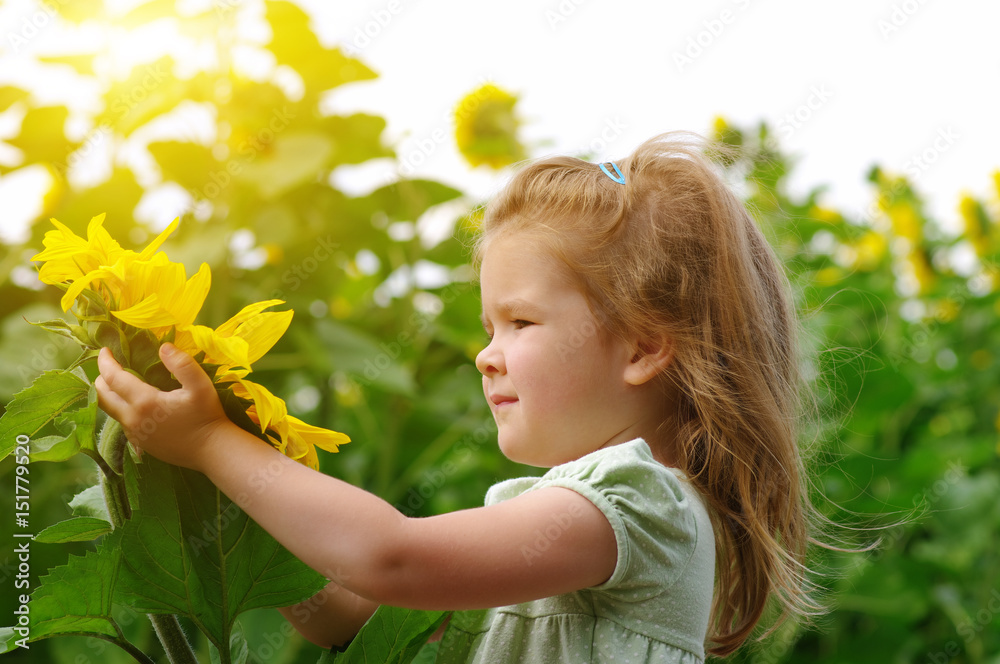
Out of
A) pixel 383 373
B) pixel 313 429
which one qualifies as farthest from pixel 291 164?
pixel 313 429

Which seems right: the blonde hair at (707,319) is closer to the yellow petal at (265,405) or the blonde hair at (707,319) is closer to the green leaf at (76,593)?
the yellow petal at (265,405)

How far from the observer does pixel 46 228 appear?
1.33 meters

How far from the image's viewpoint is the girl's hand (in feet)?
1.63

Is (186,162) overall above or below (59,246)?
below

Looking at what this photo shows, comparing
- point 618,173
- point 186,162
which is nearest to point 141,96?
point 186,162

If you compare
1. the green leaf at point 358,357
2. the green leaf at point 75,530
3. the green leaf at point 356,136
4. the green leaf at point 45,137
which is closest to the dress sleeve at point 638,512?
the green leaf at point 75,530

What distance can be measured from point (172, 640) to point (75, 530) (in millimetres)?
103

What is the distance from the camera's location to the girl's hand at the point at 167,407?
1.63 feet

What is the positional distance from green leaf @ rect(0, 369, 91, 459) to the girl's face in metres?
0.34

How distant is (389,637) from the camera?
A: 59 centimetres

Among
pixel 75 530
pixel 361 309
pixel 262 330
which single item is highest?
pixel 262 330

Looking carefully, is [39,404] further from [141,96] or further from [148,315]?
[141,96]

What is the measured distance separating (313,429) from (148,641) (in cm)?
83

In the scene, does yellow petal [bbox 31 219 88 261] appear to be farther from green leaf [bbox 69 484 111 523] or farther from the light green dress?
the light green dress
